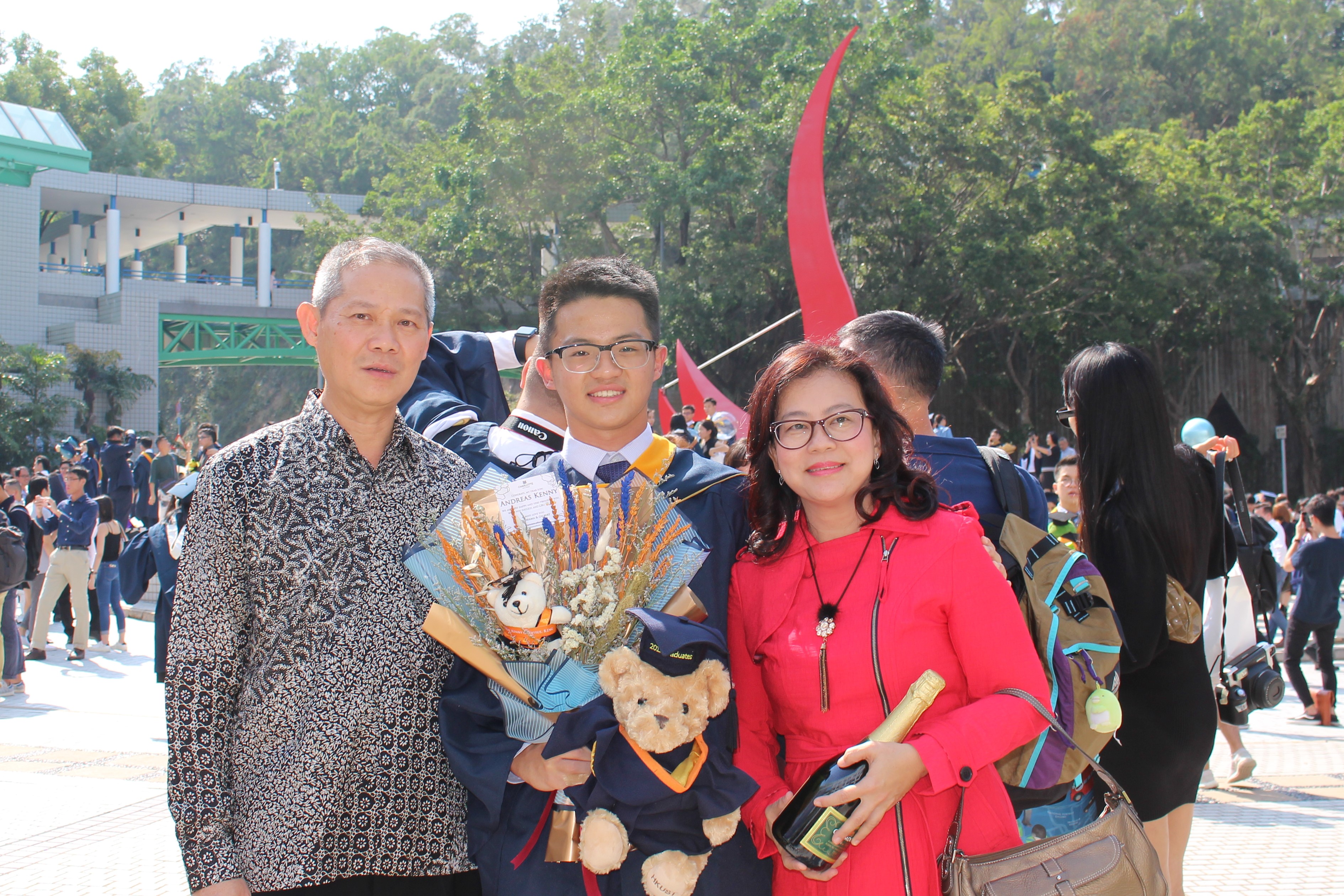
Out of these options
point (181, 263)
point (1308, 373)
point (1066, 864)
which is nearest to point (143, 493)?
point (1066, 864)

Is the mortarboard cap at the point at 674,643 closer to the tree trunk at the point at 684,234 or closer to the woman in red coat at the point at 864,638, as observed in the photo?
the woman in red coat at the point at 864,638

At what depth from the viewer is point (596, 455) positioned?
225 cm

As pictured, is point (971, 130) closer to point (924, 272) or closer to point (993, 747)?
point (924, 272)

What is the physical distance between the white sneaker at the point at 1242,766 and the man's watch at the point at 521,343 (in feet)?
14.3

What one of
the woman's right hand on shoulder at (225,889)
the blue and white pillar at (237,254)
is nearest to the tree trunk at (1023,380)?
the blue and white pillar at (237,254)

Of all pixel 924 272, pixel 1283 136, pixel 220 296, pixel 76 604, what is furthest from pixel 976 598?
pixel 220 296

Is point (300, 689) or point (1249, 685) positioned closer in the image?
point (300, 689)

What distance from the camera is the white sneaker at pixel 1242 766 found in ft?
17.6

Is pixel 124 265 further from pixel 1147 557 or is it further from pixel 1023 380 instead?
pixel 1147 557

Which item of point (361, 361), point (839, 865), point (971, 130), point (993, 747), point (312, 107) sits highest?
point (312, 107)

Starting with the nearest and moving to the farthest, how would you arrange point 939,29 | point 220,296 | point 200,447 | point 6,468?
point 200,447
point 6,468
point 220,296
point 939,29

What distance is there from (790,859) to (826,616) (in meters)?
0.44

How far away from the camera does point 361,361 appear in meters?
2.12

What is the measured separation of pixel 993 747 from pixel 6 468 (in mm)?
24348
